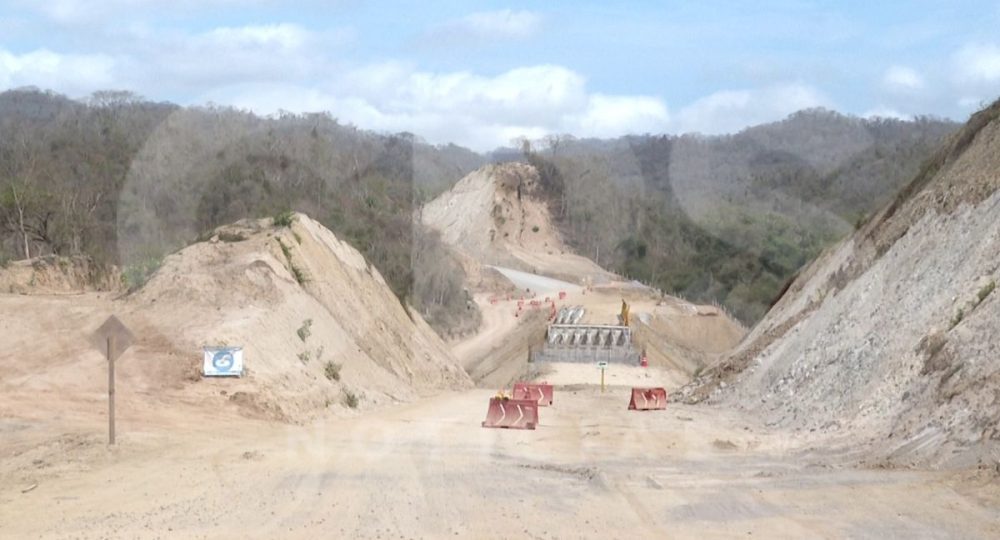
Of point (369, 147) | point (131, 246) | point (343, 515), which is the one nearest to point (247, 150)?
point (131, 246)

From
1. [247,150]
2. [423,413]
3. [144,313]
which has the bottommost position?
[423,413]

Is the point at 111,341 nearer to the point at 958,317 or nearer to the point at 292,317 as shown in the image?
the point at 292,317

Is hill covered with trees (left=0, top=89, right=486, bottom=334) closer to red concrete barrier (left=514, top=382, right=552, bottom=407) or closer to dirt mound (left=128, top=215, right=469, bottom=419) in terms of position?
dirt mound (left=128, top=215, right=469, bottom=419)

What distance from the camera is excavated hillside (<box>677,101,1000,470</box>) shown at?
18.0 meters

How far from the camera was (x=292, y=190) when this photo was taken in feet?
250

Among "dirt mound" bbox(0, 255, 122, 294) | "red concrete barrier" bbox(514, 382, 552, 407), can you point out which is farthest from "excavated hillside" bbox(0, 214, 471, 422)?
"red concrete barrier" bbox(514, 382, 552, 407)

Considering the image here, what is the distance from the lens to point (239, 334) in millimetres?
27875

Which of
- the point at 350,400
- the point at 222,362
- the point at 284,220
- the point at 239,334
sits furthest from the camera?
the point at 284,220

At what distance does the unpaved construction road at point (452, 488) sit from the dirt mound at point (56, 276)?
1527 cm

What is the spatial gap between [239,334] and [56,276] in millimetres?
12133

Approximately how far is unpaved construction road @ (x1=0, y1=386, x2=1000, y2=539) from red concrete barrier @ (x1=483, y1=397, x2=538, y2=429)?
2.21 meters

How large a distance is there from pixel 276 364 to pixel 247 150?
58658 millimetres

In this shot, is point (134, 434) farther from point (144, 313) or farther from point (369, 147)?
point (369, 147)

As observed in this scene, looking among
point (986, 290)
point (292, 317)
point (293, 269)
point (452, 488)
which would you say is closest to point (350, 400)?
point (292, 317)
